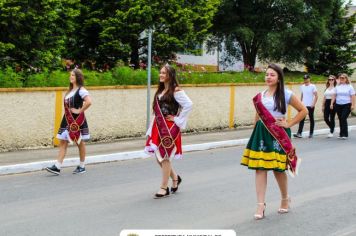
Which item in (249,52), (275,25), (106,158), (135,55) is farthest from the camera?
(249,52)

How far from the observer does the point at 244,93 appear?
1733 centimetres

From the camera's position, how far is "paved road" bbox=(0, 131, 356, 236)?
627cm

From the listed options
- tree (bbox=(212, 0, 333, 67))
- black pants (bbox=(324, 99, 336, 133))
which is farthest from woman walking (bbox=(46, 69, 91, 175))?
tree (bbox=(212, 0, 333, 67))

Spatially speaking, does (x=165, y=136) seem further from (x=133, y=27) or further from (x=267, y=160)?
(x=133, y=27)

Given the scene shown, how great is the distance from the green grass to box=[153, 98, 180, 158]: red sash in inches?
205

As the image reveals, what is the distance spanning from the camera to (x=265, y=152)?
648 centimetres

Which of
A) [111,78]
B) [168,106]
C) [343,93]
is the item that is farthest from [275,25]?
[168,106]

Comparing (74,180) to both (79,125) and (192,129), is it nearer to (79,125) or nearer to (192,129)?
(79,125)

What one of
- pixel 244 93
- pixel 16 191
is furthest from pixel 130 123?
pixel 16 191

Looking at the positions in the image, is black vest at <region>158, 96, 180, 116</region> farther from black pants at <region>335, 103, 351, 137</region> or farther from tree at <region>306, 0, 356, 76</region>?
tree at <region>306, 0, 356, 76</region>

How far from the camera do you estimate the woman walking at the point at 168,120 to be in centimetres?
766

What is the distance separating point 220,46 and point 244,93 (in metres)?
14.0

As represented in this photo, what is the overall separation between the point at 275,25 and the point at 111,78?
16.3m

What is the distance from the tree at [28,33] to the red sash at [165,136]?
734cm
